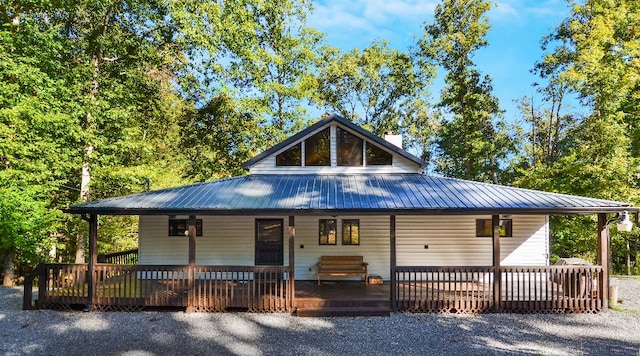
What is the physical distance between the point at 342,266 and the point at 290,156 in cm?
404

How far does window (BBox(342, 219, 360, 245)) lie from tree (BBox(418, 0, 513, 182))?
45.6ft

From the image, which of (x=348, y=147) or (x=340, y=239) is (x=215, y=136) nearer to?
(x=348, y=147)

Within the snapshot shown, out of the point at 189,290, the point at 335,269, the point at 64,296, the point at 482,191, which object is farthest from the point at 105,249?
→ the point at 482,191

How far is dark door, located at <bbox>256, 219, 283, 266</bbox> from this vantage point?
1181 cm

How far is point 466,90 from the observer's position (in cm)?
2330

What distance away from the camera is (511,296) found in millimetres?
8883

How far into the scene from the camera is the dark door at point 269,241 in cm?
1181

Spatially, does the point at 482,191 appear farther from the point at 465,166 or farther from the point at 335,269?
the point at 465,166

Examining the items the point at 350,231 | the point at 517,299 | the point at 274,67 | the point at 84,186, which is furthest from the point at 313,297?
the point at 274,67

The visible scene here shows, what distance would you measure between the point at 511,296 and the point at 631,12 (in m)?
17.8

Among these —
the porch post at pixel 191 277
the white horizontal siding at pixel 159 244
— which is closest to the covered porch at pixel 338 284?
the porch post at pixel 191 277

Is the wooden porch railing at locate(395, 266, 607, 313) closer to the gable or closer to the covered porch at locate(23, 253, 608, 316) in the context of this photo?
the covered porch at locate(23, 253, 608, 316)

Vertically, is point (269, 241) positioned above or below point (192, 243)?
below

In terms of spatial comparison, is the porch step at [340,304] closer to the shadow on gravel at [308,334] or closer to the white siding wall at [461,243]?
the shadow on gravel at [308,334]
